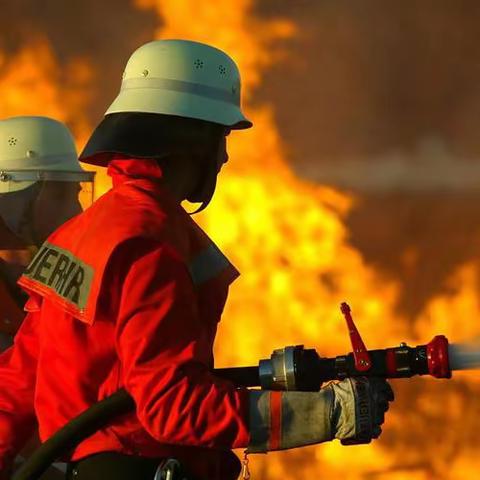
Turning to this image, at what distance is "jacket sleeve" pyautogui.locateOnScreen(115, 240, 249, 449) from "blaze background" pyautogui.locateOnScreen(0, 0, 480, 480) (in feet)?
18.3

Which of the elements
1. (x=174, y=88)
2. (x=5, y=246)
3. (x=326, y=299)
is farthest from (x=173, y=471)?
(x=326, y=299)

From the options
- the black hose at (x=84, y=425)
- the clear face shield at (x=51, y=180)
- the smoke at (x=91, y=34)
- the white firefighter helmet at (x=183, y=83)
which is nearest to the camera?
the black hose at (x=84, y=425)

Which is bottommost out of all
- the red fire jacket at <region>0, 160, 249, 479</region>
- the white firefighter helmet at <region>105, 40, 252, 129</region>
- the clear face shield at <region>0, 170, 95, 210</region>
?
the red fire jacket at <region>0, 160, 249, 479</region>

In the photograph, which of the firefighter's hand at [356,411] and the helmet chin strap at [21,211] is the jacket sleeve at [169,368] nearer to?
the firefighter's hand at [356,411]

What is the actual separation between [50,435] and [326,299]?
226 inches

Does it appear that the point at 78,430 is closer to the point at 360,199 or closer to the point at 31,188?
the point at 31,188

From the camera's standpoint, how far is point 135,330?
2.70m

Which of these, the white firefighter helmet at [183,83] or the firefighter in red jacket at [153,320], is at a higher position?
the white firefighter helmet at [183,83]

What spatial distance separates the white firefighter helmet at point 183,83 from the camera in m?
3.17

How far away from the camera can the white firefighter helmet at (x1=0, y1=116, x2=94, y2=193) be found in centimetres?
591

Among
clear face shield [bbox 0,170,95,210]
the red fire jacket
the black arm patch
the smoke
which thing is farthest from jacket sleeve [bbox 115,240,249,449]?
the smoke

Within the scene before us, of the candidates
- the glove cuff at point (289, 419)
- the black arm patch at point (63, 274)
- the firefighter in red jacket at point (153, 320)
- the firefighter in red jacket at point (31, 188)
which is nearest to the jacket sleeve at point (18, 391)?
the firefighter in red jacket at point (153, 320)

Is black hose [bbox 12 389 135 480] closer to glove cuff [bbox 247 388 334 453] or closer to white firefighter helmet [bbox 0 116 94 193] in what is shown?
glove cuff [bbox 247 388 334 453]

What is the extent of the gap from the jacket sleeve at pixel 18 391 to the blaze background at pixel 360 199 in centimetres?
526
